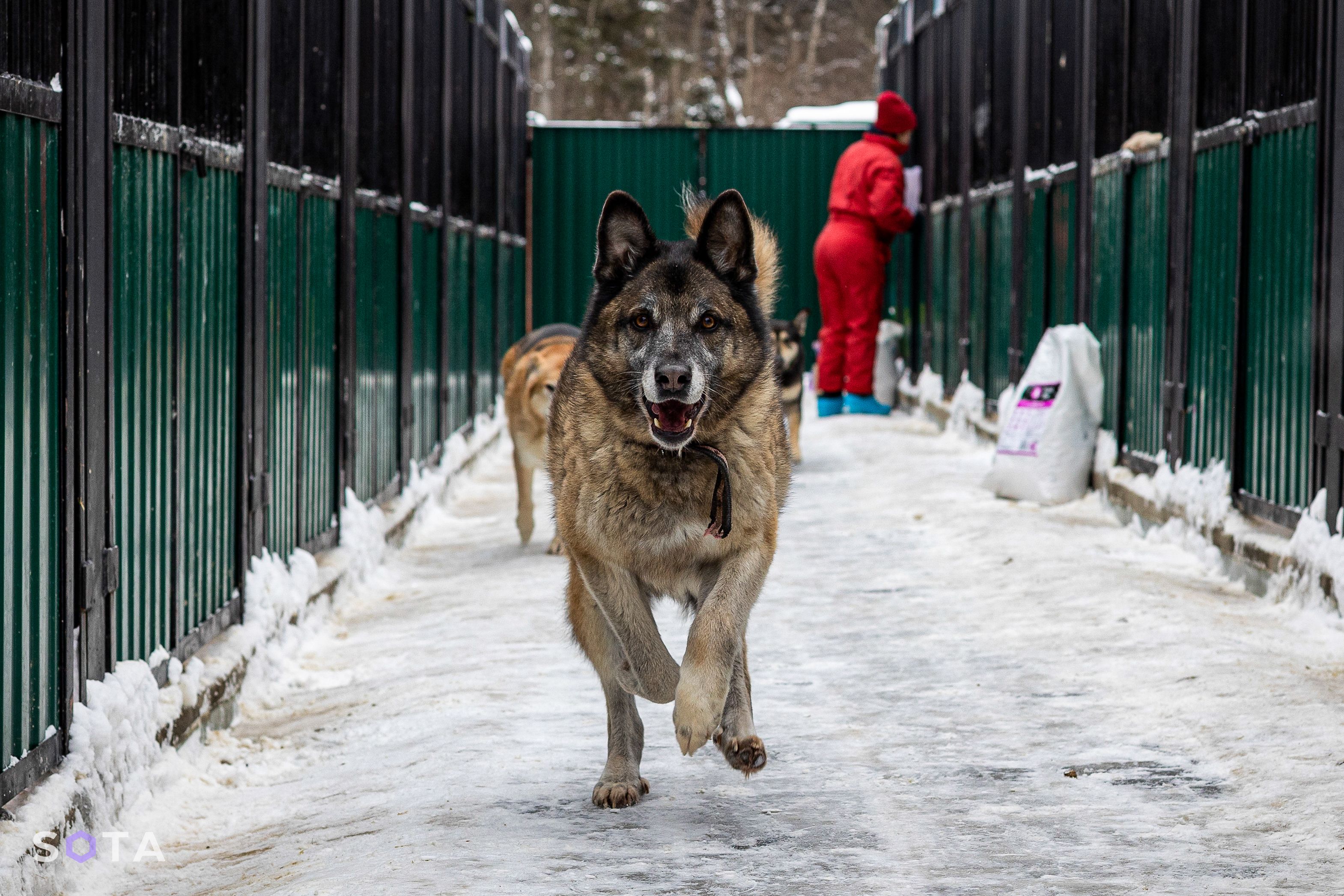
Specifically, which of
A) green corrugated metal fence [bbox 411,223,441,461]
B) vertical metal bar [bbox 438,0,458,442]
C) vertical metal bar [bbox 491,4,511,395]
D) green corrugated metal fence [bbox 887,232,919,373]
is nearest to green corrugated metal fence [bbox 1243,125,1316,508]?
green corrugated metal fence [bbox 411,223,441,461]

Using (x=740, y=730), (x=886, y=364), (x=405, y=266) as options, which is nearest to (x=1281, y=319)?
(x=740, y=730)

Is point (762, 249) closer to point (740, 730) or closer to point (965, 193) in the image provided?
point (740, 730)

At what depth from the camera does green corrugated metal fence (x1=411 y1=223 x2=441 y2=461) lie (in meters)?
10.1

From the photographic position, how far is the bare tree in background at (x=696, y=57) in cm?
3984

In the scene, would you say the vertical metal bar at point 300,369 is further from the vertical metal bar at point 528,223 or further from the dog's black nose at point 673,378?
the vertical metal bar at point 528,223

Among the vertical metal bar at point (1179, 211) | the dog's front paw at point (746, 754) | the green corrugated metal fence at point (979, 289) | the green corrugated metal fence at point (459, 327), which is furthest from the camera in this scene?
the green corrugated metal fence at point (979, 289)

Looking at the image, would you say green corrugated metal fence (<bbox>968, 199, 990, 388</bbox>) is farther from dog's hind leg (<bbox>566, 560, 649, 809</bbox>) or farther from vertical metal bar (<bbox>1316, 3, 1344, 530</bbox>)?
dog's hind leg (<bbox>566, 560, 649, 809</bbox>)

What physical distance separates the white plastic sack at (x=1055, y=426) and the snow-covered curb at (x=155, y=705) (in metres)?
4.13

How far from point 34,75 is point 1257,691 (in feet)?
13.2

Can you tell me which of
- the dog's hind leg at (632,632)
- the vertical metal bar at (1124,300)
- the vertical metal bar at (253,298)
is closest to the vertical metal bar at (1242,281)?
the vertical metal bar at (1124,300)

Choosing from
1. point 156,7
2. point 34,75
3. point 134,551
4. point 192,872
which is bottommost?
point 192,872

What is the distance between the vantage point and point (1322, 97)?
6.16 meters

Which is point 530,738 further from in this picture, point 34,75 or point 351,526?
point 351,526

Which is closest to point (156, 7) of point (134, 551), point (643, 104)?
point (134, 551)
